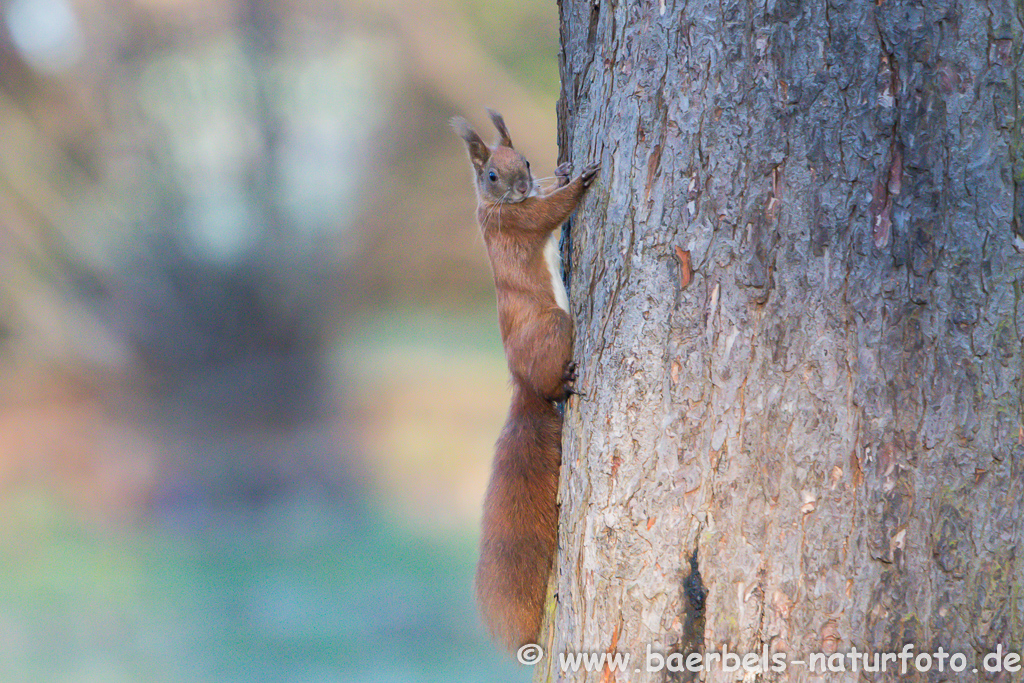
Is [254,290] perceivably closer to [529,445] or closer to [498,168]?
[498,168]

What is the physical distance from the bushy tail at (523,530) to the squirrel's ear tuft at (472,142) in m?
0.58

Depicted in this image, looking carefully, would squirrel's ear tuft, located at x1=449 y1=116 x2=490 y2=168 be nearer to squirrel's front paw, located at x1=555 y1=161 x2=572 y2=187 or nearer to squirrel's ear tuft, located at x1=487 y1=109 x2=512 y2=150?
squirrel's ear tuft, located at x1=487 y1=109 x2=512 y2=150

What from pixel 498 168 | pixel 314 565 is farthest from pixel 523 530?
pixel 314 565

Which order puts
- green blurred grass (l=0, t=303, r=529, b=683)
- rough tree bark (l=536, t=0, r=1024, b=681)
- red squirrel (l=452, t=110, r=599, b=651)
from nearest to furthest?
rough tree bark (l=536, t=0, r=1024, b=681), red squirrel (l=452, t=110, r=599, b=651), green blurred grass (l=0, t=303, r=529, b=683)

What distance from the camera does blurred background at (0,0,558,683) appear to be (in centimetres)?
464

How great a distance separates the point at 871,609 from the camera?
83 cm

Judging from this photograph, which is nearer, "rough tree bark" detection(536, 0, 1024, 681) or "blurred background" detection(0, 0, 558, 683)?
"rough tree bark" detection(536, 0, 1024, 681)

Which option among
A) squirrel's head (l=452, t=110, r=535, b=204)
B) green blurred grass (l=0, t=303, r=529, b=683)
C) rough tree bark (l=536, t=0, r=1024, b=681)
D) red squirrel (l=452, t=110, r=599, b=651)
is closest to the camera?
rough tree bark (l=536, t=0, r=1024, b=681)

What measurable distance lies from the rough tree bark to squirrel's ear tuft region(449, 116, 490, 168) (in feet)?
2.26

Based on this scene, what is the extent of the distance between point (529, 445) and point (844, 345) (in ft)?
1.76

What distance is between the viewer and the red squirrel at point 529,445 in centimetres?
116

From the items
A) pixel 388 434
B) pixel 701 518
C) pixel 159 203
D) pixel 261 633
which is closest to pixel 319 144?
pixel 159 203

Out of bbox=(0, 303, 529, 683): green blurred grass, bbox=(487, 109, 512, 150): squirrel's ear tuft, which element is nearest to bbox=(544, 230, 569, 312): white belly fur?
bbox=(487, 109, 512, 150): squirrel's ear tuft

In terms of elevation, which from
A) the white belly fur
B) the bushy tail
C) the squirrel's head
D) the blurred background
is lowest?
the bushy tail
